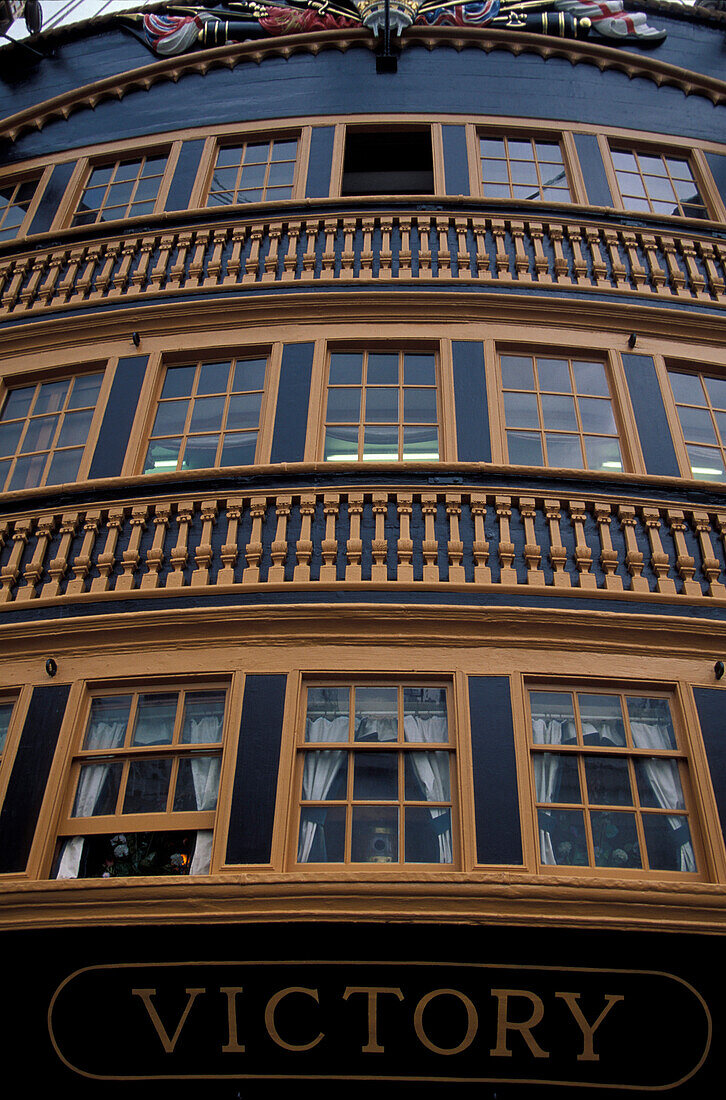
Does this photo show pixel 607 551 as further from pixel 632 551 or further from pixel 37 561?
pixel 37 561

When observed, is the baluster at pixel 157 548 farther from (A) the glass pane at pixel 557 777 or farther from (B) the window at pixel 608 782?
(A) the glass pane at pixel 557 777

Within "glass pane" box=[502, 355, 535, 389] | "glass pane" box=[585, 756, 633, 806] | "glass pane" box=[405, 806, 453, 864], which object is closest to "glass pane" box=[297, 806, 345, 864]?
"glass pane" box=[405, 806, 453, 864]

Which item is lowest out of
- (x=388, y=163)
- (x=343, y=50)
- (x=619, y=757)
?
(x=619, y=757)

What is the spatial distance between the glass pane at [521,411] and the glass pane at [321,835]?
4411 mm

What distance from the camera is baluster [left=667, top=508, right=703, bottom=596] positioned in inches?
319

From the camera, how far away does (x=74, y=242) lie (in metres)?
11.7

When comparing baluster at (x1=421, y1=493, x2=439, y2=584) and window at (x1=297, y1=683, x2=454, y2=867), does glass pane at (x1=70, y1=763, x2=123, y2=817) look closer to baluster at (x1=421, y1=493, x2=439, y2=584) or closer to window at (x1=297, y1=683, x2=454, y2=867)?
window at (x1=297, y1=683, x2=454, y2=867)

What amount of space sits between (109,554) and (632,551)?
480 cm

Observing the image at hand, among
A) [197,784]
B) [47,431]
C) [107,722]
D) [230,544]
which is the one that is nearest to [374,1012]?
[197,784]

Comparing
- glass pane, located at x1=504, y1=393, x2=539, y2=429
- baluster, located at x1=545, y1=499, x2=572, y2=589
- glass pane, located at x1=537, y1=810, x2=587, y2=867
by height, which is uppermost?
glass pane, located at x1=504, y1=393, x2=539, y2=429

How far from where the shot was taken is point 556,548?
818 centimetres

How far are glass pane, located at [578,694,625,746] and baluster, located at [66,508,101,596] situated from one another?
15.1 feet

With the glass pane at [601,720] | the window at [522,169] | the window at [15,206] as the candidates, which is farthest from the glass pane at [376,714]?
the window at [15,206]

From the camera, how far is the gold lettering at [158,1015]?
650 centimetres
